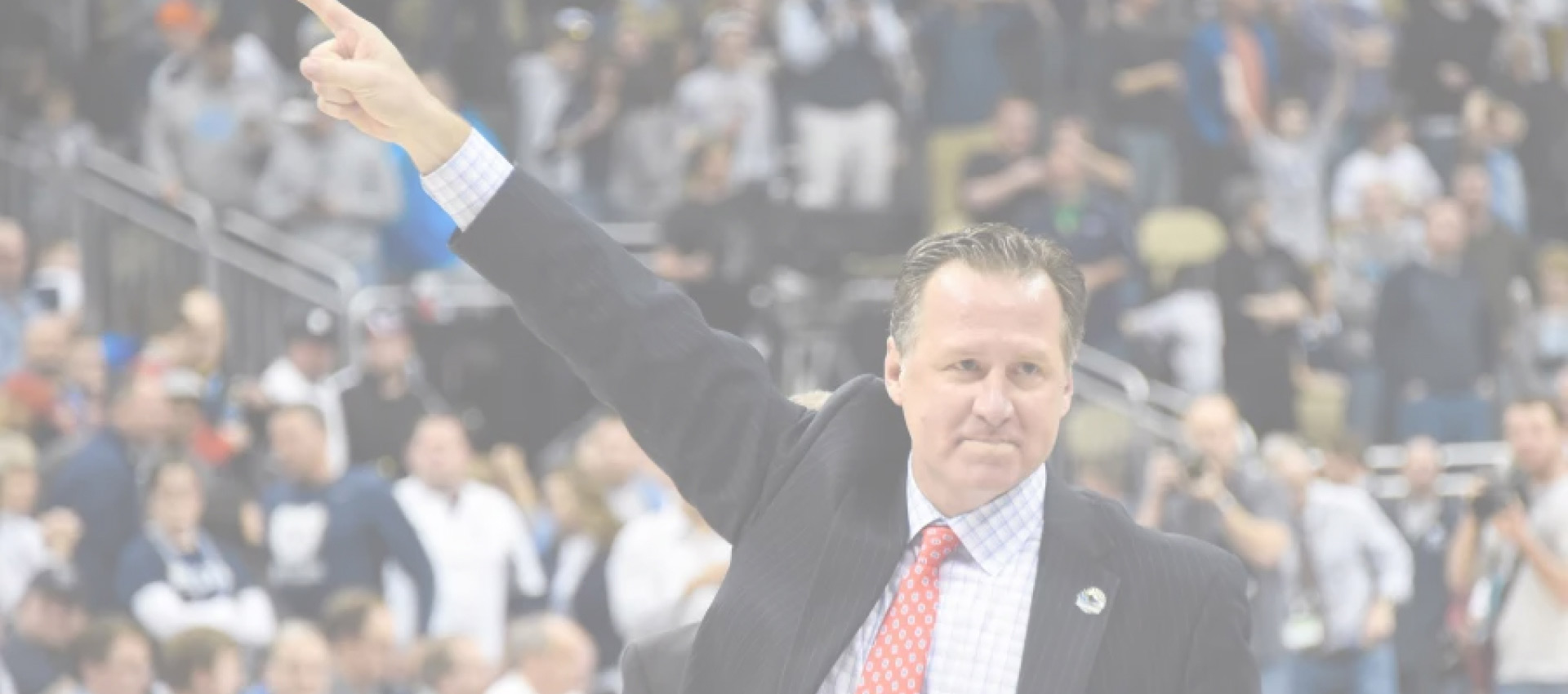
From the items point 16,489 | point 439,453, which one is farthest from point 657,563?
point 16,489

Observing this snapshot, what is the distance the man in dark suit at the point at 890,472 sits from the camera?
318cm

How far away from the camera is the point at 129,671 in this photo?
905 centimetres

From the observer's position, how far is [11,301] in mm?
12984

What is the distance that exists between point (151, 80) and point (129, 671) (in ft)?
24.1

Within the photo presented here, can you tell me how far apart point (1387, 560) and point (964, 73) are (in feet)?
19.9

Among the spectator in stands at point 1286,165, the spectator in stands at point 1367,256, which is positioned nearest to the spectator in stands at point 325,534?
the spectator in stands at point 1367,256

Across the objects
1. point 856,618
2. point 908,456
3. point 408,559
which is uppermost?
point 408,559

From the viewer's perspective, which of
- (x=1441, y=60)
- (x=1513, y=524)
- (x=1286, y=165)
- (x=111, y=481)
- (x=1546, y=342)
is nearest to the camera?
(x=1513, y=524)

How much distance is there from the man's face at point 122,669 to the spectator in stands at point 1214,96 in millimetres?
9486

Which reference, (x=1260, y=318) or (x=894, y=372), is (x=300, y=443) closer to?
(x=1260, y=318)

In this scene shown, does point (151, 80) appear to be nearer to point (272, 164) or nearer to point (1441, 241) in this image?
point (272, 164)

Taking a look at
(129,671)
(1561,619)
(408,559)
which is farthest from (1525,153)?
(129,671)

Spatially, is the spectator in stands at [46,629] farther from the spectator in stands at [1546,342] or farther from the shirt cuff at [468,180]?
the spectator in stands at [1546,342]

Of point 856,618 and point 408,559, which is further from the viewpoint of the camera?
point 408,559
